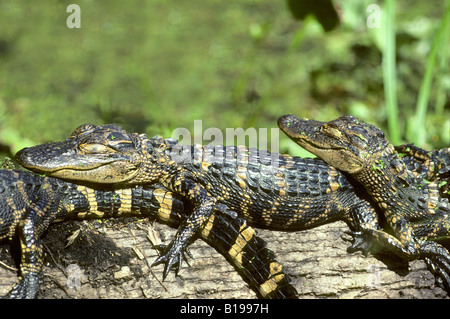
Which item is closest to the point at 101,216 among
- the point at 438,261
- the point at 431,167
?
the point at 438,261

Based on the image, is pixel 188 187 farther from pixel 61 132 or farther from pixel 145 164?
pixel 61 132

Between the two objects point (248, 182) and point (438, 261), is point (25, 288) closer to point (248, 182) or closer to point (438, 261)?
point (248, 182)

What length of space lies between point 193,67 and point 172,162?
3.66m

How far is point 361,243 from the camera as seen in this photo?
339 cm

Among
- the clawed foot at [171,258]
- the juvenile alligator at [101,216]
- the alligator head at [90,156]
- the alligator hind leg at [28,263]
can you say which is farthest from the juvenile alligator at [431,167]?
the alligator hind leg at [28,263]

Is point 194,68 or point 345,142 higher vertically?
point 194,68

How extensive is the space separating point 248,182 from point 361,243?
3.17 feet

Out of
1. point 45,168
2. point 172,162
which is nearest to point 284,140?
point 172,162

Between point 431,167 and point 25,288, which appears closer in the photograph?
point 25,288

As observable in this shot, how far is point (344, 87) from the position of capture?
21.8ft

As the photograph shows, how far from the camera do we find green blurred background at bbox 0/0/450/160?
233 inches

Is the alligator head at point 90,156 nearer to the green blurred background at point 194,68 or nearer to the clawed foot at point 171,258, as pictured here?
the clawed foot at point 171,258
